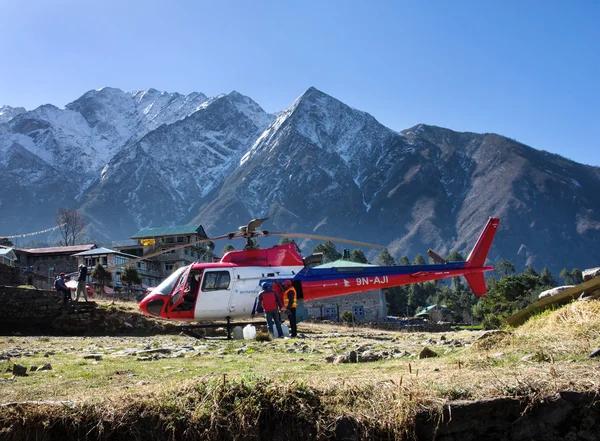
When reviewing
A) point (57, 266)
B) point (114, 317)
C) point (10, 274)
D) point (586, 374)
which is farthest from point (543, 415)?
point (57, 266)

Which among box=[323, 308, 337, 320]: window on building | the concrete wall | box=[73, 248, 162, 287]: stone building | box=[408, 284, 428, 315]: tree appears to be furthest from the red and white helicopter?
box=[408, 284, 428, 315]: tree

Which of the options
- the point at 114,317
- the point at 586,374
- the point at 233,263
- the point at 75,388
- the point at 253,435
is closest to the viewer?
the point at 253,435

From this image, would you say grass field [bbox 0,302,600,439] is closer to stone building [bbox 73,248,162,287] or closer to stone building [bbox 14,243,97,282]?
stone building [bbox 73,248,162,287]

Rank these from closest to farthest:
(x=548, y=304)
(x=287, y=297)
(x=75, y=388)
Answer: (x=75, y=388)
(x=548, y=304)
(x=287, y=297)

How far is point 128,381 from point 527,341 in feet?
13.5

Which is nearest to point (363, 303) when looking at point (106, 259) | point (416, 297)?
point (106, 259)

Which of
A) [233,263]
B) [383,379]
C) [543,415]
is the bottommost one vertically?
[543,415]

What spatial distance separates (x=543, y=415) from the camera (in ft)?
13.4

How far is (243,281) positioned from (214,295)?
0.91 m

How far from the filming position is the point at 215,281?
15.9 m

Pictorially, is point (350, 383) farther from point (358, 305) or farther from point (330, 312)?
point (358, 305)

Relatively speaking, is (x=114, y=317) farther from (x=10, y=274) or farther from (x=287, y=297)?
(x=10, y=274)

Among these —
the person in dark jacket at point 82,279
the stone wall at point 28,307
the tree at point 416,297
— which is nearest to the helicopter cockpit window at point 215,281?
the stone wall at point 28,307

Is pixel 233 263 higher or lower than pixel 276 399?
higher
